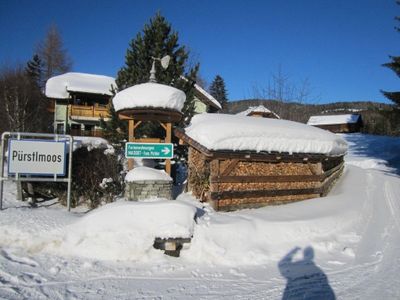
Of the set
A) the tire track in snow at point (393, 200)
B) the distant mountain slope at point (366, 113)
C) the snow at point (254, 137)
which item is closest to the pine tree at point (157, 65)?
the snow at point (254, 137)

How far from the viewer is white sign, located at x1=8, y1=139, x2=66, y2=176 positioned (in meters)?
7.96

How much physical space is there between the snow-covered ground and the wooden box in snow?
97 cm

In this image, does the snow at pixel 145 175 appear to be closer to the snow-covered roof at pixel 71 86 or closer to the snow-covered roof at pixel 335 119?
the snow-covered roof at pixel 71 86

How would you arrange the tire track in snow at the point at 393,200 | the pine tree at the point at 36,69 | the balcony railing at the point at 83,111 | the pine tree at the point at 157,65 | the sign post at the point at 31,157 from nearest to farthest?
the sign post at the point at 31,157 → the tire track in snow at the point at 393,200 → the pine tree at the point at 157,65 → the balcony railing at the point at 83,111 → the pine tree at the point at 36,69

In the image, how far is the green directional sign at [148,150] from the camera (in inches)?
352

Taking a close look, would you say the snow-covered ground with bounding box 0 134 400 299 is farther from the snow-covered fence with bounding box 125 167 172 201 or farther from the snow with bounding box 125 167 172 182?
the snow with bounding box 125 167 172 182

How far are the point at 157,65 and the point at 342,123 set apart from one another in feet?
146

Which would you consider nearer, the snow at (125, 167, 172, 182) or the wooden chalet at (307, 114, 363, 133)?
the snow at (125, 167, 172, 182)

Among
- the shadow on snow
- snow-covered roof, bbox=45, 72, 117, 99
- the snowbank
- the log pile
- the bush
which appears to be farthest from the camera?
snow-covered roof, bbox=45, 72, 117, 99

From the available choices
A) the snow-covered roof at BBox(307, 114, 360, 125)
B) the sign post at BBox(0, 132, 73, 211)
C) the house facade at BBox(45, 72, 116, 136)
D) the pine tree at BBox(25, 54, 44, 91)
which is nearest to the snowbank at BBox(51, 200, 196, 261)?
the sign post at BBox(0, 132, 73, 211)

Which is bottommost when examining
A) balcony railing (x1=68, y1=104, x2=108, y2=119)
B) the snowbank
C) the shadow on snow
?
the shadow on snow

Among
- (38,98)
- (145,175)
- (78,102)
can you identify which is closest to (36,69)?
(38,98)

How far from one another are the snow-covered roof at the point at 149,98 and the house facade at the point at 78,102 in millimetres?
20580

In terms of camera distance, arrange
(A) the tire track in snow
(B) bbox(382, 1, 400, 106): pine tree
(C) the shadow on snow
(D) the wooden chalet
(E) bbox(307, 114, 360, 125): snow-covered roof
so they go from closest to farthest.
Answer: (C) the shadow on snow
(A) the tire track in snow
(B) bbox(382, 1, 400, 106): pine tree
(D) the wooden chalet
(E) bbox(307, 114, 360, 125): snow-covered roof
